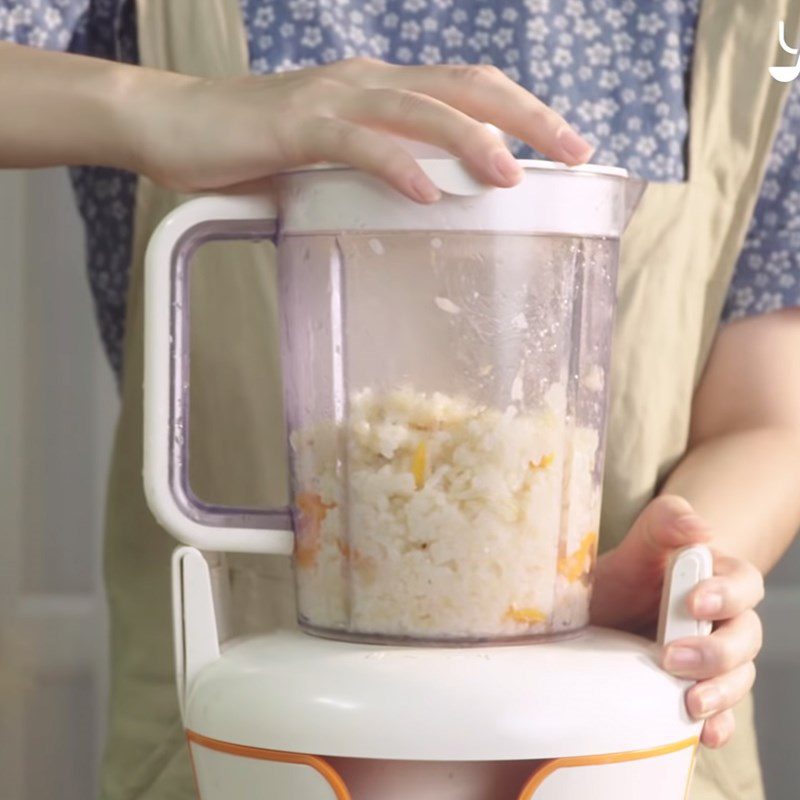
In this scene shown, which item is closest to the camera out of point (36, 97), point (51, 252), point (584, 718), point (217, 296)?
point (584, 718)

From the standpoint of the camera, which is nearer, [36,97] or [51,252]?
[36,97]

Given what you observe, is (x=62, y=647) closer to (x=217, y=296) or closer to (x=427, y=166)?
(x=217, y=296)

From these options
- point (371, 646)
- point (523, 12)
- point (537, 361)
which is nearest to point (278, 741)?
A: point (371, 646)

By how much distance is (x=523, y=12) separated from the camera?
0.87 metres

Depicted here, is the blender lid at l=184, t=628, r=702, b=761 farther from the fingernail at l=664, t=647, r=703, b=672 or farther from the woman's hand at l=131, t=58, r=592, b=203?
the woman's hand at l=131, t=58, r=592, b=203

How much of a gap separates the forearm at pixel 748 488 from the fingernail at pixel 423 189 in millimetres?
319

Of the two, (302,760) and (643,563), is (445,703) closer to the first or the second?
(302,760)

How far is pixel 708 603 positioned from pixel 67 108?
0.37 meters

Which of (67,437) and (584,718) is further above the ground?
(584,718)

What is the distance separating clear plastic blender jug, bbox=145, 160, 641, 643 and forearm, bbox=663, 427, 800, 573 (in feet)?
0.69

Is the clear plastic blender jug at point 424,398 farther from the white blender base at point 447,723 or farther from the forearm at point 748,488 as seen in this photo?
the forearm at point 748,488

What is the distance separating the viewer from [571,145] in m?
0.54

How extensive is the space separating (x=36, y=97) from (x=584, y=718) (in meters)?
0.38

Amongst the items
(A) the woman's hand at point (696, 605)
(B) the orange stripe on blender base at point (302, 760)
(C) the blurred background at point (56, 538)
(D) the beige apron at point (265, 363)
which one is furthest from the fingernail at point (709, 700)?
(C) the blurred background at point (56, 538)
